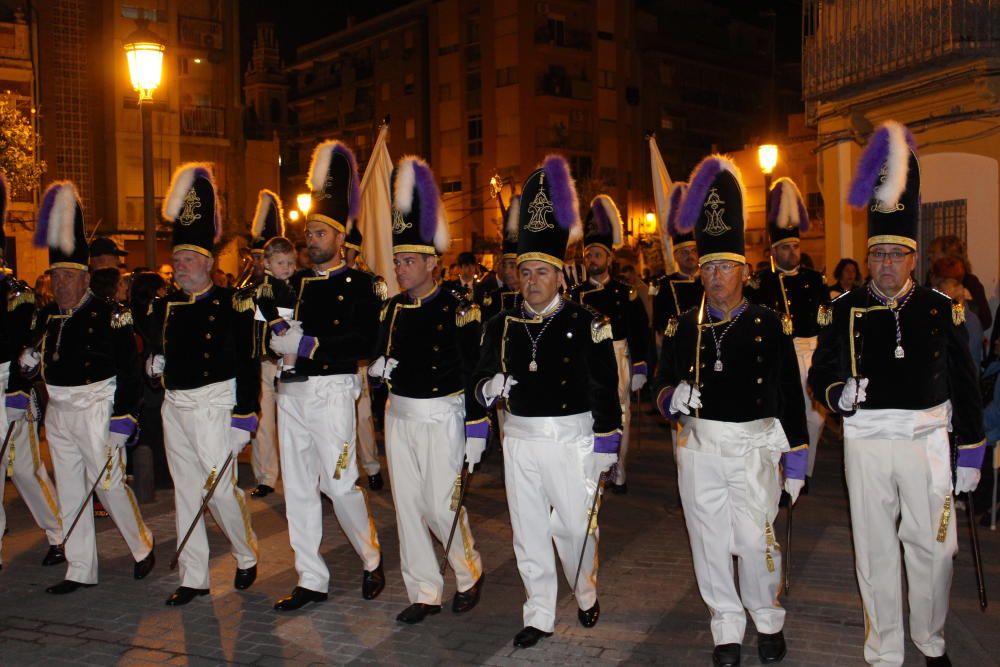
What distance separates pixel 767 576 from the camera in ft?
19.4

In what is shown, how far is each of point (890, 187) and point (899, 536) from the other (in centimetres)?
192

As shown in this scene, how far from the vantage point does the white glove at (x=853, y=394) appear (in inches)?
225

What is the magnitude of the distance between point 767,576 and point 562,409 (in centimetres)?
150

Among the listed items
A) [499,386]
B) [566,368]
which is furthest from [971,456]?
[499,386]

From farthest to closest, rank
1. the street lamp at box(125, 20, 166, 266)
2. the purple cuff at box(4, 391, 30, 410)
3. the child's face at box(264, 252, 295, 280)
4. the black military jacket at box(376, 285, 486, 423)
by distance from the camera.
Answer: the street lamp at box(125, 20, 166, 266), the child's face at box(264, 252, 295, 280), the purple cuff at box(4, 391, 30, 410), the black military jacket at box(376, 285, 486, 423)

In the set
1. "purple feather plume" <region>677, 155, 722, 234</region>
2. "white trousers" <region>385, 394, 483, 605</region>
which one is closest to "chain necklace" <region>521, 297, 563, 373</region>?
"white trousers" <region>385, 394, 483, 605</region>

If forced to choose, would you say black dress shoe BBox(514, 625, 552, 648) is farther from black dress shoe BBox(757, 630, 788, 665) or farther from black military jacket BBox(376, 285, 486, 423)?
black military jacket BBox(376, 285, 486, 423)

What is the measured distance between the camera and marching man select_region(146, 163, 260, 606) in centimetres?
732

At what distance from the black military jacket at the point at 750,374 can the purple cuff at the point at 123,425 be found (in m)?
4.02

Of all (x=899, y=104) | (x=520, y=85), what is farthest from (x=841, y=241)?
(x=520, y=85)

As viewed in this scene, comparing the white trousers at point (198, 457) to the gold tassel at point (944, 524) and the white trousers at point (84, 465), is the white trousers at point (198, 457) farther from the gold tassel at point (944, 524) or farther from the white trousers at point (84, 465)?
the gold tassel at point (944, 524)

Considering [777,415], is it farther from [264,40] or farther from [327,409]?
[264,40]

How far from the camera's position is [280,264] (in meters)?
9.07

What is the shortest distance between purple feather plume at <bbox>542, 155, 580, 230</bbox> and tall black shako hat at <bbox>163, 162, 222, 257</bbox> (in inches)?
103
